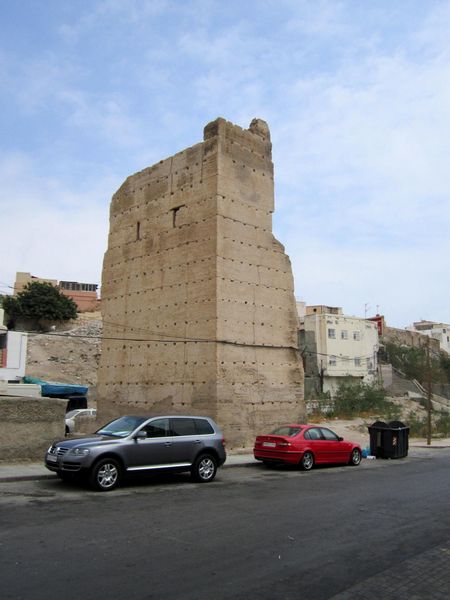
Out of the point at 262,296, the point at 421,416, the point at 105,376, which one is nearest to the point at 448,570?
the point at 262,296

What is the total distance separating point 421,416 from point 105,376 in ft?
92.6

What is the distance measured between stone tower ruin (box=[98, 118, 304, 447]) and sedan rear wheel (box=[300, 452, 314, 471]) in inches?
161

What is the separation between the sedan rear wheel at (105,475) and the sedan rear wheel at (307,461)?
22.9 feet

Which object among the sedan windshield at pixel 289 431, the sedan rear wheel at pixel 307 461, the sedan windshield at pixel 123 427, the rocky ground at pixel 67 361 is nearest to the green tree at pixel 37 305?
the rocky ground at pixel 67 361

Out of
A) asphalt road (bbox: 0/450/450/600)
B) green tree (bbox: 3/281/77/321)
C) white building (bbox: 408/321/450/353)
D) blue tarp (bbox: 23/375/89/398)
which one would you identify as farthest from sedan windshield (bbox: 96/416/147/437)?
white building (bbox: 408/321/450/353)

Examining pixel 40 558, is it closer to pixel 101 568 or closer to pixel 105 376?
pixel 101 568

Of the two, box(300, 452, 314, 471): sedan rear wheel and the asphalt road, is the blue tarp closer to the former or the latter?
box(300, 452, 314, 471): sedan rear wheel

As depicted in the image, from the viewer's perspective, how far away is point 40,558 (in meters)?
6.07

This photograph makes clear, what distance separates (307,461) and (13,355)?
31621mm

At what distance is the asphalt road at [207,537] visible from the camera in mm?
5359

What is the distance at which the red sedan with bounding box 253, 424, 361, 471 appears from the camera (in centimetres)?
1611

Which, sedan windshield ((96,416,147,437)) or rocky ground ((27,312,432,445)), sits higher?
rocky ground ((27,312,432,445))

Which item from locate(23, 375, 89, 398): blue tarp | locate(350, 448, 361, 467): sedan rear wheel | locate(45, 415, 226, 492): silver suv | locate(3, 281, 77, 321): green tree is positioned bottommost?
locate(350, 448, 361, 467): sedan rear wheel

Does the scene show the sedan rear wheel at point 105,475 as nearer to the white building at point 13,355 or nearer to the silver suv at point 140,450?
the silver suv at point 140,450
